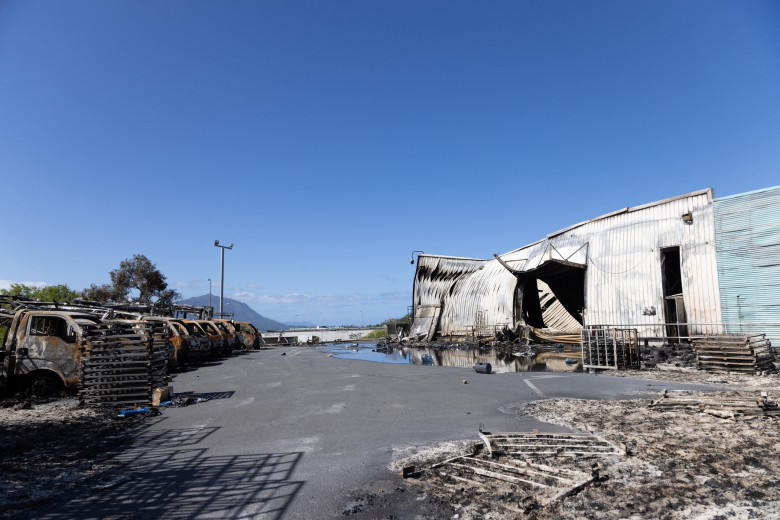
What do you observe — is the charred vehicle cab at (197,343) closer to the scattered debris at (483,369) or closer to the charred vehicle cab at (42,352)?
the charred vehicle cab at (42,352)

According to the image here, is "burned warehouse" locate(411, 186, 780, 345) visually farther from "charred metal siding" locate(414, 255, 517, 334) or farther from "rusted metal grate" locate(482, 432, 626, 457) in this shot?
"rusted metal grate" locate(482, 432, 626, 457)

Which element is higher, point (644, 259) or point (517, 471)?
point (644, 259)

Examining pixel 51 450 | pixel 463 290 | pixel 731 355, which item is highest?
pixel 463 290

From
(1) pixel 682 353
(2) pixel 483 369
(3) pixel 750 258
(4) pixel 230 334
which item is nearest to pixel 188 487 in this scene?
(2) pixel 483 369

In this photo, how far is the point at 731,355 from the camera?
15688mm

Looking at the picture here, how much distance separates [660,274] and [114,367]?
2466 cm

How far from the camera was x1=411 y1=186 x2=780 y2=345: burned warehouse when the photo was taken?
1967cm

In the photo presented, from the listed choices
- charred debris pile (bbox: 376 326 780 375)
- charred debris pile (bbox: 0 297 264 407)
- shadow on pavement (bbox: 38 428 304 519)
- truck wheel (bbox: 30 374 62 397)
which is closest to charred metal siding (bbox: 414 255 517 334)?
charred debris pile (bbox: 376 326 780 375)

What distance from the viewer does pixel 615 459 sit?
5.85 metres

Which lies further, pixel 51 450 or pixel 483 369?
pixel 483 369

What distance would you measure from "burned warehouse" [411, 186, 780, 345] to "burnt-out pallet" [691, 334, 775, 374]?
2172mm

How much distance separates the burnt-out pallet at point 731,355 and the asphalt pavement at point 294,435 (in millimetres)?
4594

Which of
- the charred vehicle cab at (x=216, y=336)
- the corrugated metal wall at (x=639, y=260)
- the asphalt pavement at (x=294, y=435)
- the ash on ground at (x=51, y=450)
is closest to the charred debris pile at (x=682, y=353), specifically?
the corrugated metal wall at (x=639, y=260)

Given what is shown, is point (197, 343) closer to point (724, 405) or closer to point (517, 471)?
point (517, 471)
